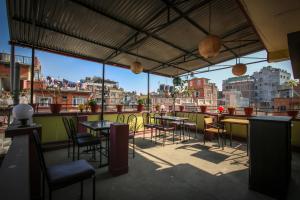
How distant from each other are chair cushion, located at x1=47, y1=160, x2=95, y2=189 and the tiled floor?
646 mm

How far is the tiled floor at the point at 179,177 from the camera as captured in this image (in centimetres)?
207

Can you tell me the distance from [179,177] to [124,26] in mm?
3236

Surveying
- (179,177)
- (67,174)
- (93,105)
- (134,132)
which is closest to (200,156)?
(179,177)

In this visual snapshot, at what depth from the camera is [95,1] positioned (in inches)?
101

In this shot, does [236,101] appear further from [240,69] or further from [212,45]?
[212,45]

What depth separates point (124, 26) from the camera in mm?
3363

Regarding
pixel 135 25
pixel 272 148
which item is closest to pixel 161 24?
pixel 135 25

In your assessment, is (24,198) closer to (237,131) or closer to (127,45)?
(127,45)

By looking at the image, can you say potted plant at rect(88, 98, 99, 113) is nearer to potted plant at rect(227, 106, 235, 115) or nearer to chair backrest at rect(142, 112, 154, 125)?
chair backrest at rect(142, 112, 154, 125)

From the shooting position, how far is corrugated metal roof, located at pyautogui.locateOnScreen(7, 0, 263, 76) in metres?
2.70

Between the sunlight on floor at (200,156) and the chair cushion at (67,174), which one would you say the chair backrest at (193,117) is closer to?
the sunlight on floor at (200,156)

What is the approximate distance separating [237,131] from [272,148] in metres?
3.43

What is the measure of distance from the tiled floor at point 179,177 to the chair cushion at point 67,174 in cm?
65

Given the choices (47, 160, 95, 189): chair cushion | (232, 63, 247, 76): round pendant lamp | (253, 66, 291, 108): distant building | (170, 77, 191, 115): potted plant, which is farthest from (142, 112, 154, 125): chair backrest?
(253, 66, 291, 108): distant building
